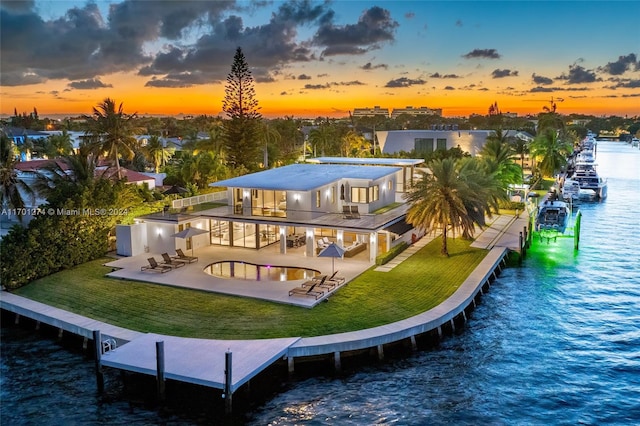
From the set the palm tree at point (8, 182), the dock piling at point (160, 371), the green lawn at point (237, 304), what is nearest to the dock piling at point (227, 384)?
the dock piling at point (160, 371)

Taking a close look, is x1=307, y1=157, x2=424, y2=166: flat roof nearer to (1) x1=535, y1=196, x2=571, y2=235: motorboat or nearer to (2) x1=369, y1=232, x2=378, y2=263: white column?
(1) x1=535, y1=196, x2=571, y2=235: motorboat

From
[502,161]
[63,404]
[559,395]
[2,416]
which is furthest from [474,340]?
[502,161]

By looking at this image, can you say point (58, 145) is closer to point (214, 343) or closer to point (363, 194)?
point (363, 194)

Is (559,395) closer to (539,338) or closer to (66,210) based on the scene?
(539,338)

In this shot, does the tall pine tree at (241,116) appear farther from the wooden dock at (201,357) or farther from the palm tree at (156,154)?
the wooden dock at (201,357)

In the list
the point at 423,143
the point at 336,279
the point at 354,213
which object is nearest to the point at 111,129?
the point at 354,213

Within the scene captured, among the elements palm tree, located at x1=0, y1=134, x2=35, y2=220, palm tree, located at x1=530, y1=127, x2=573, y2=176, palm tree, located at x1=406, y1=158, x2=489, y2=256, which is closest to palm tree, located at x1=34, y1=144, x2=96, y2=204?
palm tree, located at x1=0, y1=134, x2=35, y2=220

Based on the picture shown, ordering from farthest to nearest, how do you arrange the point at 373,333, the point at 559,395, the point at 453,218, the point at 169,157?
the point at 169,157 < the point at 453,218 < the point at 373,333 < the point at 559,395
